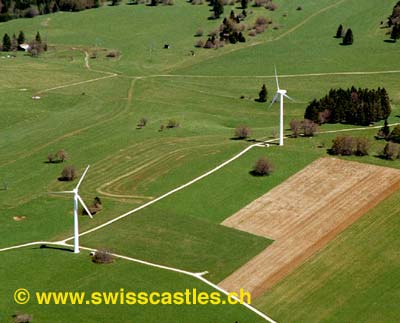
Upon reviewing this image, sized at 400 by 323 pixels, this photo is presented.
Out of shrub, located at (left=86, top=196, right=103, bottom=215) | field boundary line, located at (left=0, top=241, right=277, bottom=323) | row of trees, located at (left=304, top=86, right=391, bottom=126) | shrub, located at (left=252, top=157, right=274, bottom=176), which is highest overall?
row of trees, located at (left=304, top=86, right=391, bottom=126)

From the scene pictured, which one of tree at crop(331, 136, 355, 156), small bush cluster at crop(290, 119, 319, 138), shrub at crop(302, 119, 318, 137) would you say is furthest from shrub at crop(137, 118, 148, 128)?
tree at crop(331, 136, 355, 156)

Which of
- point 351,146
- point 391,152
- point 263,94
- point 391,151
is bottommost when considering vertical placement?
point 263,94

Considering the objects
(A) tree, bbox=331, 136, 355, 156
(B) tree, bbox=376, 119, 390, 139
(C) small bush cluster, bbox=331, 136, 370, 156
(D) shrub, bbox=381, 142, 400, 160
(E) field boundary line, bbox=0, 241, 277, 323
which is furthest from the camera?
(B) tree, bbox=376, 119, 390, 139

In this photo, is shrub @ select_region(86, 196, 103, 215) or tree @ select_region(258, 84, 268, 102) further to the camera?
tree @ select_region(258, 84, 268, 102)

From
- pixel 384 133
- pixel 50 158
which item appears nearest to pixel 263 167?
pixel 384 133

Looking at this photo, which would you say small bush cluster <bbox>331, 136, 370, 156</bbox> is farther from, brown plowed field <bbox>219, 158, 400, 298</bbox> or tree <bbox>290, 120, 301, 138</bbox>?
tree <bbox>290, 120, 301, 138</bbox>

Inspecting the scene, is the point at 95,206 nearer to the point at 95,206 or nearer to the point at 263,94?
the point at 95,206
